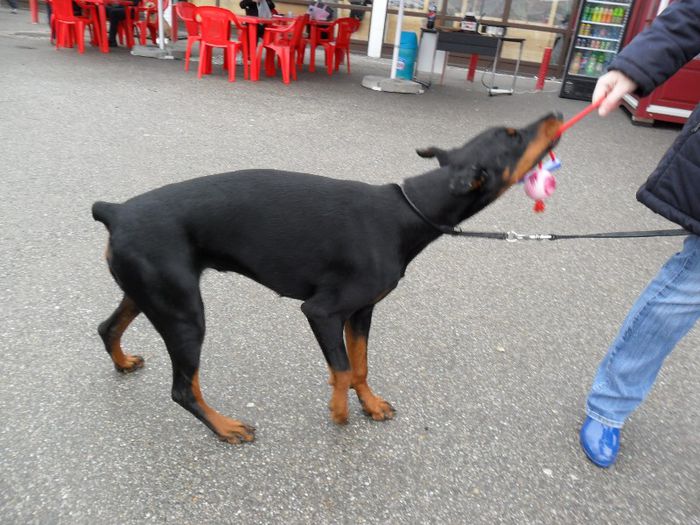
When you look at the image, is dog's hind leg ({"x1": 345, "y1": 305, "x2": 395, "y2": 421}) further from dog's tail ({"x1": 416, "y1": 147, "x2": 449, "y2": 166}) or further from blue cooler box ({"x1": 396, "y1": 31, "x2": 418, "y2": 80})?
blue cooler box ({"x1": 396, "y1": 31, "x2": 418, "y2": 80})

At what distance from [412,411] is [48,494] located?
5.02 ft

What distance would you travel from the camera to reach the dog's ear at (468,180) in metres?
1.99

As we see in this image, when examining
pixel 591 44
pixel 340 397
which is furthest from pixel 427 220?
pixel 591 44

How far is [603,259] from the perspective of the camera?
430cm

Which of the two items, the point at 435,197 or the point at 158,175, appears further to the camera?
the point at 158,175

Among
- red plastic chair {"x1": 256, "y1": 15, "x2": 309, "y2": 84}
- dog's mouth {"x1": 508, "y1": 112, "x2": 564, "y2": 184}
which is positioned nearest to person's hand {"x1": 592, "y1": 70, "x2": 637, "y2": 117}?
dog's mouth {"x1": 508, "y1": 112, "x2": 564, "y2": 184}

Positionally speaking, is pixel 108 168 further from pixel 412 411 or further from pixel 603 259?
pixel 603 259

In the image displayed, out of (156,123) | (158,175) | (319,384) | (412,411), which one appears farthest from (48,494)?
(156,123)

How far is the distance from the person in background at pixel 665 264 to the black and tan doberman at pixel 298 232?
33 centimetres

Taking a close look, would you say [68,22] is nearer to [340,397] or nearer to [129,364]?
[129,364]

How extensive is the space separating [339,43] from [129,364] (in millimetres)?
10433

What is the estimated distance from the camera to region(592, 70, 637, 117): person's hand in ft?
6.26

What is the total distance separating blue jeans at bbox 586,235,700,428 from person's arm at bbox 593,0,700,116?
2.01 feet

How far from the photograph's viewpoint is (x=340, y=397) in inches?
89.7
